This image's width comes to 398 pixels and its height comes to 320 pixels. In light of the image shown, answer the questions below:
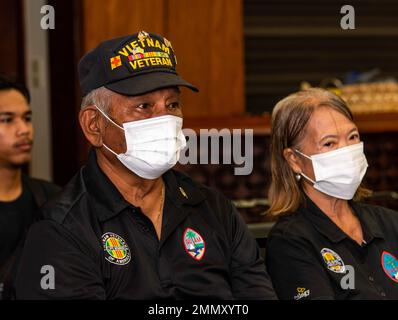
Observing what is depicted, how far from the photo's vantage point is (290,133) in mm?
2512

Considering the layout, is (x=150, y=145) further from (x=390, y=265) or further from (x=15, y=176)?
(x=15, y=176)

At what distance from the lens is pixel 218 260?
2162mm

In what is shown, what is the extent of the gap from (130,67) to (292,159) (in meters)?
0.72

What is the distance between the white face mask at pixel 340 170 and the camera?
244 centimetres

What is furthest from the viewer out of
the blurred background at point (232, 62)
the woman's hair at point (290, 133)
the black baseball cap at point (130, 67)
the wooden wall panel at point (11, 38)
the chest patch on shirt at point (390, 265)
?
the wooden wall panel at point (11, 38)

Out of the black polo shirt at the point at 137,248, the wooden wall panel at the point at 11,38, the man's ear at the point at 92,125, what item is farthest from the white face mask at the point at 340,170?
the wooden wall panel at the point at 11,38

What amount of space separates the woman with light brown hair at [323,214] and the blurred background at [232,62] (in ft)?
3.44

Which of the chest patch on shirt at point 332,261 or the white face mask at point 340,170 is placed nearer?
the chest patch on shirt at point 332,261

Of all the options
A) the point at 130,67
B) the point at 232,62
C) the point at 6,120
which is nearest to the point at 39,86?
the point at 232,62

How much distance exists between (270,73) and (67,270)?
3.32 m

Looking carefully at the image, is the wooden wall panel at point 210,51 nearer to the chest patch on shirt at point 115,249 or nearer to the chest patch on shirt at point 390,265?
the chest patch on shirt at point 390,265

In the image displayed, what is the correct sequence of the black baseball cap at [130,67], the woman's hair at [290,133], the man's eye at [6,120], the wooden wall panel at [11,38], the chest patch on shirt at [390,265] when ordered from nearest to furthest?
the black baseball cap at [130,67] < the chest patch on shirt at [390,265] < the woman's hair at [290,133] < the man's eye at [6,120] < the wooden wall panel at [11,38]

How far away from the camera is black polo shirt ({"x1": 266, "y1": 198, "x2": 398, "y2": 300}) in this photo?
2256 mm
